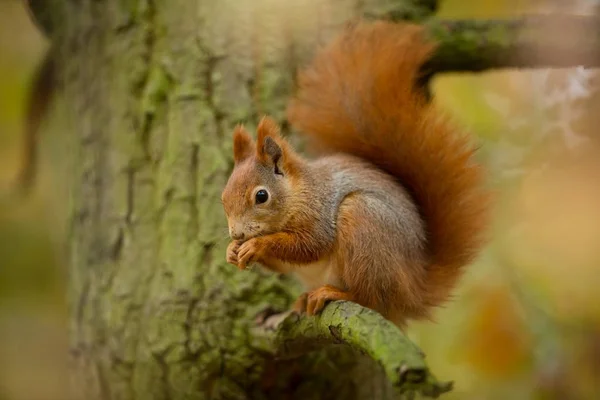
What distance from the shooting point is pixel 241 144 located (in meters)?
1.34

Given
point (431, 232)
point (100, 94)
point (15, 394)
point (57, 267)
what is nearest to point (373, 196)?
point (431, 232)

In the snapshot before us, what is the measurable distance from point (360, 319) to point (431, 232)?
1.93 feet

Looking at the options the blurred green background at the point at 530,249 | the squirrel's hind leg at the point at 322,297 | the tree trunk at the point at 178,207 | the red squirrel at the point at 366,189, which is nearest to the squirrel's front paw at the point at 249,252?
the red squirrel at the point at 366,189

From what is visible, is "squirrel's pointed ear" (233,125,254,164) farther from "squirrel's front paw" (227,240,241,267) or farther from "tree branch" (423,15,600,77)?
Answer: "tree branch" (423,15,600,77)

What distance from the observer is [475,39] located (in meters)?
1.52

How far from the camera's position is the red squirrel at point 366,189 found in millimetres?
1286

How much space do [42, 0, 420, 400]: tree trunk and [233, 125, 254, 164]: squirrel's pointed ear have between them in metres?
0.18

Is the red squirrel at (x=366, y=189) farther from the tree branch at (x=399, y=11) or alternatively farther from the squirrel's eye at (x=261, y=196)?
the tree branch at (x=399, y=11)

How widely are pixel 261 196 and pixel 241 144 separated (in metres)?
0.11

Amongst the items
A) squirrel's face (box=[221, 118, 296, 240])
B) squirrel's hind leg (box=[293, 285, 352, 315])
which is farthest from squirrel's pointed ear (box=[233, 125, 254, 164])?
squirrel's hind leg (box=[293, 285, 352, 315])

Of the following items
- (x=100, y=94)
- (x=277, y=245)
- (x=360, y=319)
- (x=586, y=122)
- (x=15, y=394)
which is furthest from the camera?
(x=15, y=394)

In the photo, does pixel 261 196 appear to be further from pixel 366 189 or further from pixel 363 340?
pixel 363 340

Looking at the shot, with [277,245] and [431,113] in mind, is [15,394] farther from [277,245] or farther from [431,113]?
[431,113]

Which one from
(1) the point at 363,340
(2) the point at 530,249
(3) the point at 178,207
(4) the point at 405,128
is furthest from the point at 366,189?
(2) the point at 530,249
